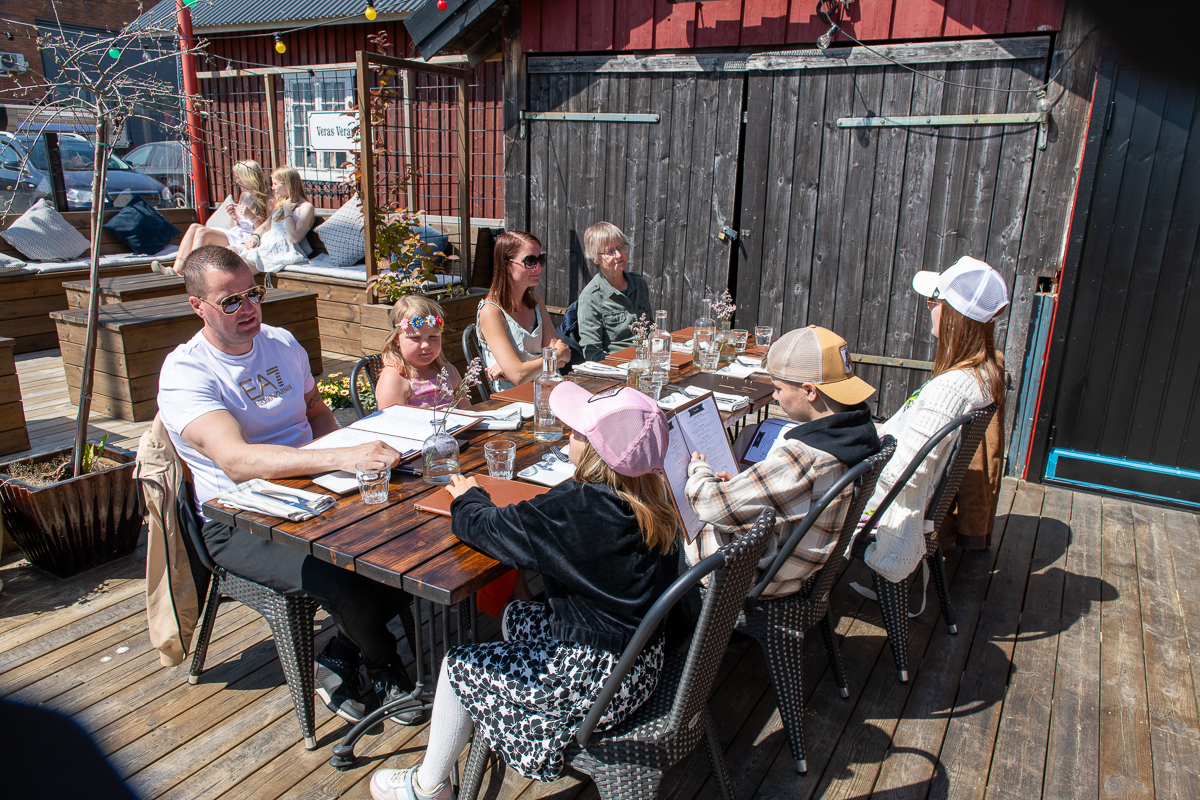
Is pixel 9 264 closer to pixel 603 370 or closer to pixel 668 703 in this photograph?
pixel 603 370

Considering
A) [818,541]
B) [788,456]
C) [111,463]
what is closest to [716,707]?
[818,541]

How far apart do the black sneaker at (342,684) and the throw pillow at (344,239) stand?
4746 millimetres

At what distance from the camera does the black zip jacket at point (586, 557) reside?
5.24 feet

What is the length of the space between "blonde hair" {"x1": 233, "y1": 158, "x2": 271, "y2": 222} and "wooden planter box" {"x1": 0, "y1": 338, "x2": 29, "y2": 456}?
9.70 ft

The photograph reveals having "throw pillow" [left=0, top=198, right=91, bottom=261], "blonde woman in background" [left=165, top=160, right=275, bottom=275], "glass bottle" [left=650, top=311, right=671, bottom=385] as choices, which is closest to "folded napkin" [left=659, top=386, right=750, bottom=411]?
"glass bottle" [left=650, top=311, right=671, bottom=385]

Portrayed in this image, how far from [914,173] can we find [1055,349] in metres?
1.22

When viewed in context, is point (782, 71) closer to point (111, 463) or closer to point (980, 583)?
point (980, 583)

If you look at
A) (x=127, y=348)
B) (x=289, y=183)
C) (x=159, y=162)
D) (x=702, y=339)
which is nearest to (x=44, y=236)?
(x=289, y=183)

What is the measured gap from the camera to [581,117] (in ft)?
17.3

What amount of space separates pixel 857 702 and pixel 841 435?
3.17 ft

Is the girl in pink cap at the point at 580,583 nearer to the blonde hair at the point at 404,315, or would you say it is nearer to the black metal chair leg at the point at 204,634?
the black metal chair leg at the point at 204,634

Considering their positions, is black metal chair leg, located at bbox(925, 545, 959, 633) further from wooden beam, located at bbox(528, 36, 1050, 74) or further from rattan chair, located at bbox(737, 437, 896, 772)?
wooden beam, located at bbox(528, 36, 1050, 74)

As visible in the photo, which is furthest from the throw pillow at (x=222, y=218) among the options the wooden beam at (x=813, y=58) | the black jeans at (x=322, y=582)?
the black jeans at (x=322, y=582)

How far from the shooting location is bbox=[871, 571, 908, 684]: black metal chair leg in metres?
2.51
